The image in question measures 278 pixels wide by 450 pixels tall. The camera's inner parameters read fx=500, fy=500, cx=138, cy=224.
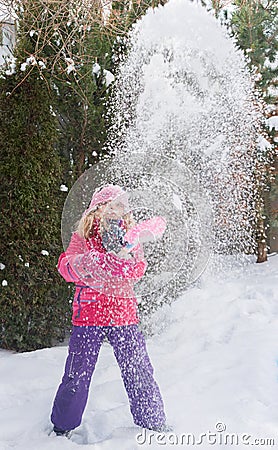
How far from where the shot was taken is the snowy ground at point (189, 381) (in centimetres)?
200

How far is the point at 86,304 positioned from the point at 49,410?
0.67 metres

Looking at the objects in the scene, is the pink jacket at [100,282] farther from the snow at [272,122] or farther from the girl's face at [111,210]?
the snow at [272,122]

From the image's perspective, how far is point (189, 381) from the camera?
2.54 m

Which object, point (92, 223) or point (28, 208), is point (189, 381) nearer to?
point (92, 223)

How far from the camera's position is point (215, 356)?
112 inches

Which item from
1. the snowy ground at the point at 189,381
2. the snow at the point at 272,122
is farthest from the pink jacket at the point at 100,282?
the snow at the point at 272,122

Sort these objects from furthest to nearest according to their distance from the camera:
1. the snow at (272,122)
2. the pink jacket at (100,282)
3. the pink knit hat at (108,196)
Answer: the snow at (272,122)
the pink knit hat at (108,196)
the pink jacket at (100,282)

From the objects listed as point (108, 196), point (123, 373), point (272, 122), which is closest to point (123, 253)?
point (108, 196)

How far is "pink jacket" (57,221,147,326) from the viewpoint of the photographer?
1962 mm

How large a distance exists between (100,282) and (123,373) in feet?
1.28

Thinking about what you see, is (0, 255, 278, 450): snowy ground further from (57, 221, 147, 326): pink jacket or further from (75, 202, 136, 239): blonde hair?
(75, 202, 136, 239): blonde hair

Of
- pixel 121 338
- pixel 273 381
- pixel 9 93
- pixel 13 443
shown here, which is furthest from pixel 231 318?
pixel 9 93

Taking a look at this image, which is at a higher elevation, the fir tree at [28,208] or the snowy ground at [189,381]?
the fir tree at [28,208]

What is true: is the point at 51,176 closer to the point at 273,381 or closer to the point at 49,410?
the point at 49,410
